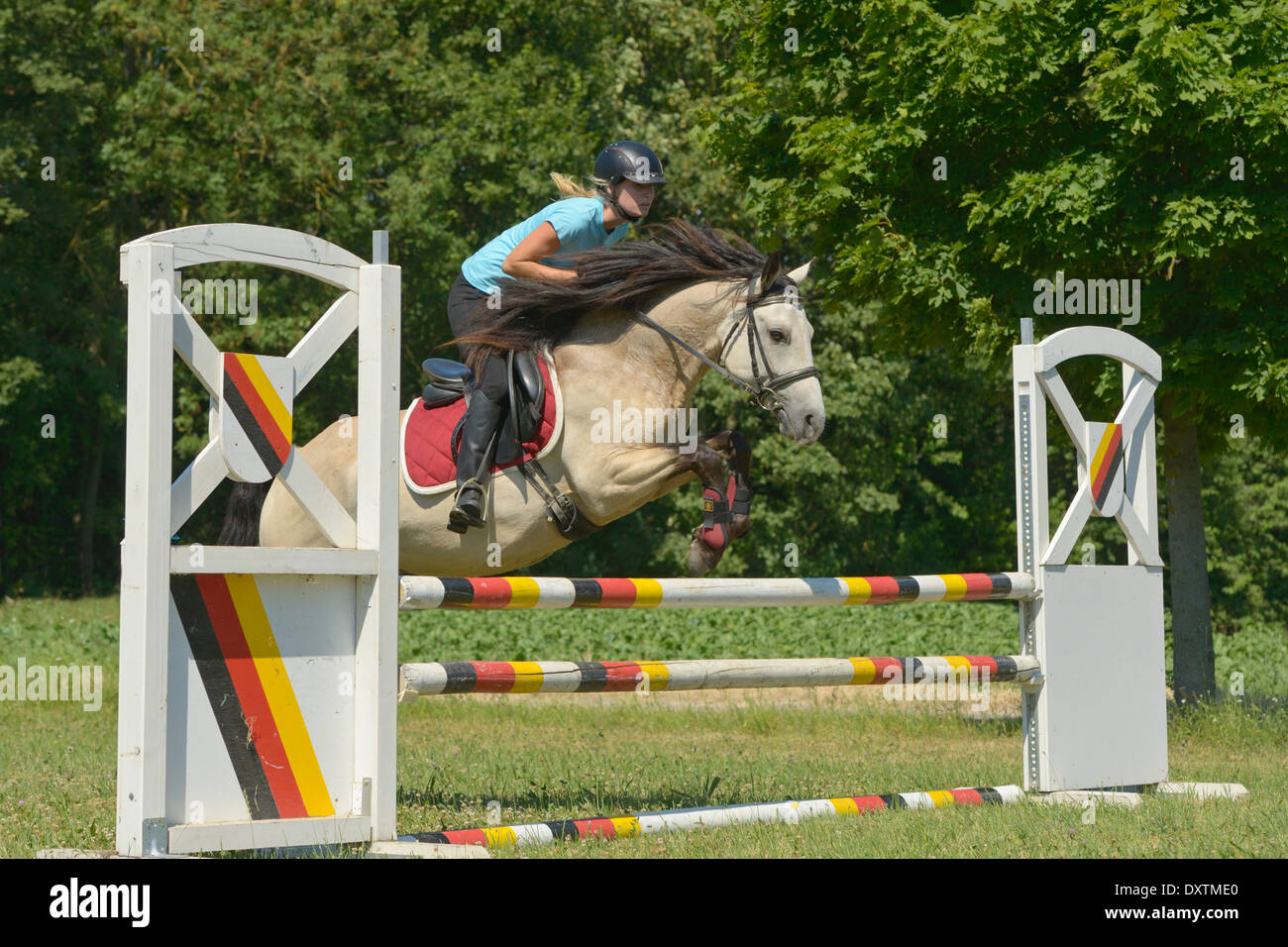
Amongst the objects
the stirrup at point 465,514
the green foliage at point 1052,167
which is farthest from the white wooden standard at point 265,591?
the green foliage at point 1052,167

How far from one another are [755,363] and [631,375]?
1.96 ft

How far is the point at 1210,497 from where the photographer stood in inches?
1131

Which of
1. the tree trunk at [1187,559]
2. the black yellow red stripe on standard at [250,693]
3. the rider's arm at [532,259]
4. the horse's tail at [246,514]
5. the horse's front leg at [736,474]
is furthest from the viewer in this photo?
the tree trunk at [1187,559]

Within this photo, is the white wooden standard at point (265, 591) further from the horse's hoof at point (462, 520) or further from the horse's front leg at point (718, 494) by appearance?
the horse's front leg at point (718, 494)

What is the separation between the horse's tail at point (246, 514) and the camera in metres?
7.30

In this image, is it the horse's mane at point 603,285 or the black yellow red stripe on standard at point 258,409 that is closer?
the black yellow red stripe on standard at point 258,409

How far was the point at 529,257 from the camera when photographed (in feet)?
22.2

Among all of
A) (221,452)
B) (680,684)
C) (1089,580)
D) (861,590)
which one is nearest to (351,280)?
(221,452)

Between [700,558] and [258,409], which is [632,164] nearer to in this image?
[700,558]

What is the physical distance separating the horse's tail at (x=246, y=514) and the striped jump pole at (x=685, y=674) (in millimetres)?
2378

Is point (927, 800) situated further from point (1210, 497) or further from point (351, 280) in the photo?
point (1210, 497)

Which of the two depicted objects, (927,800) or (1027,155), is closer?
(927,800)

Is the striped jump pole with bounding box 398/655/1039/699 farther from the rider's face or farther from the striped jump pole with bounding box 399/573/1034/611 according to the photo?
the rider's face

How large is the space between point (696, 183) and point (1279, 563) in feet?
48.0
